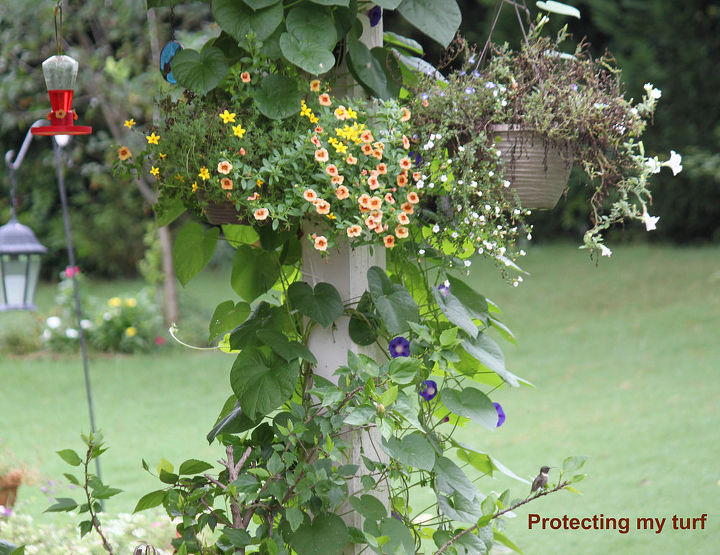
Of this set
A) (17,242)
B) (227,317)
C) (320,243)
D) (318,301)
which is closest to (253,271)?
(227,317)

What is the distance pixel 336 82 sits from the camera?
1572 millimetres

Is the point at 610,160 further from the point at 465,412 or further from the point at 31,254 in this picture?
the point at 31,254

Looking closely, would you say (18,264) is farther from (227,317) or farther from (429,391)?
(429,391)

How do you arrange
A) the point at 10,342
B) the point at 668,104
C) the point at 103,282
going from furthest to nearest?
the point at 103,282 < the point at 668,104 < the point at 10,342

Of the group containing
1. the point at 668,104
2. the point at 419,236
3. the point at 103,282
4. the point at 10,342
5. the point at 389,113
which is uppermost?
the point at 389,113

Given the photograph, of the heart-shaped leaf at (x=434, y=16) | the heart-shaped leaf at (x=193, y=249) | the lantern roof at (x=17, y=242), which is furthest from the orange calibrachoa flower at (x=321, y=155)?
the lantern roof at (x=17, y=242)

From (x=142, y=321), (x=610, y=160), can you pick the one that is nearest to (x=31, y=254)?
(x=610, y=160)

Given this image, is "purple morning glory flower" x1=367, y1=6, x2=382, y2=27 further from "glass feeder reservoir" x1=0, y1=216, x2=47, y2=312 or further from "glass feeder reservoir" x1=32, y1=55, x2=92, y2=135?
"glass feeder reservoir" x1=0, y1=216, x2=47, y2=312

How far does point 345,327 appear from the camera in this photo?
159 cm

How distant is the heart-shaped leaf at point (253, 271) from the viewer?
1702 millimetres

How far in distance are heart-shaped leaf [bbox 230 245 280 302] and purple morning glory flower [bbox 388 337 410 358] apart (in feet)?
1.07

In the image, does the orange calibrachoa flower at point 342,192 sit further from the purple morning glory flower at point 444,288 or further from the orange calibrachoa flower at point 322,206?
the purple morning glory flower at point 444,288

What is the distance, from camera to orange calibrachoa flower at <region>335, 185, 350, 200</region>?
1.39m

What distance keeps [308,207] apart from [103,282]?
9581 millimetres
